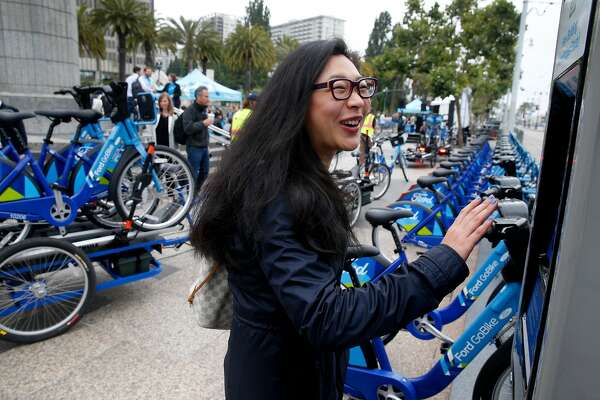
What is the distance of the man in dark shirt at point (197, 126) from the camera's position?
7.04m

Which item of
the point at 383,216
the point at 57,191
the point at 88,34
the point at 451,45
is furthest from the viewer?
the point at 88,34

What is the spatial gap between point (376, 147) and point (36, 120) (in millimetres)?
7420

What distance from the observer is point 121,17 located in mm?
33500

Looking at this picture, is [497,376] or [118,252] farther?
[118,252]

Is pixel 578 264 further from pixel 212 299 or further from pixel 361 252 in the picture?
pixel 361 252

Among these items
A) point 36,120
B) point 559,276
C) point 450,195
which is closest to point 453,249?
point 559,276

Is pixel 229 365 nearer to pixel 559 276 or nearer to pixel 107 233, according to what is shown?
pixel 559 276

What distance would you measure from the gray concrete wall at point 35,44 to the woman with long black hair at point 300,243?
10511 millimetres

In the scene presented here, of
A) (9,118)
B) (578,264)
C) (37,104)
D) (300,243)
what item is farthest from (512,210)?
(37,104)

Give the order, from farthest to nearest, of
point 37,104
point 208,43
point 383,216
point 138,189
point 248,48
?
point 208,43 < point 248,48 < point 37,104 < point 138,189 < point 383,216

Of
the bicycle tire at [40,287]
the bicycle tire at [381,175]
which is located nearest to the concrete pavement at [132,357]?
the bicycle tire at [40,287]

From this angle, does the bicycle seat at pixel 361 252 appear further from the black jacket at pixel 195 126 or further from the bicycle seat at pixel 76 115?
the black jacket at pixel 195 126

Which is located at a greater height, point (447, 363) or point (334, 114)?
point (334, 114)

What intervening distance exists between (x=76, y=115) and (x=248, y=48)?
42.5m
